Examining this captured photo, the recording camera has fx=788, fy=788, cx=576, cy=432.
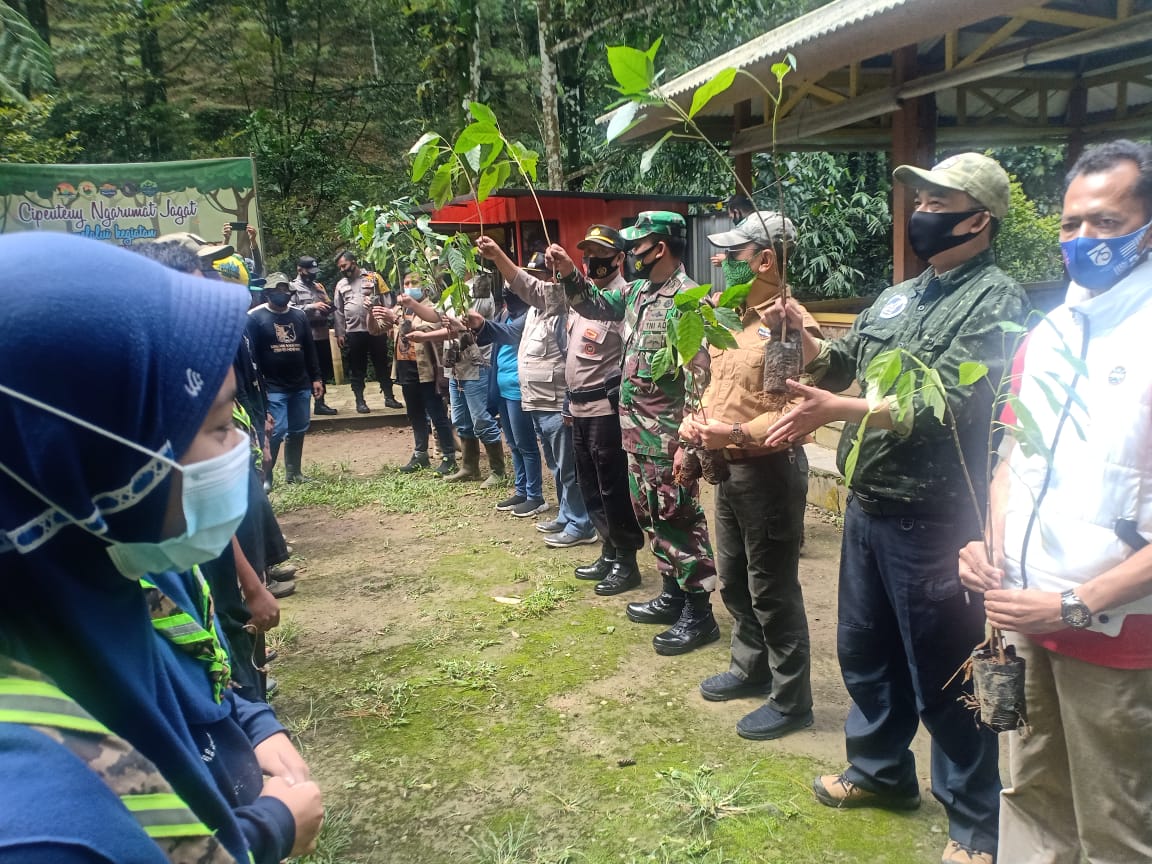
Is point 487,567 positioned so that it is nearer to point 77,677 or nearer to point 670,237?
point 670,237

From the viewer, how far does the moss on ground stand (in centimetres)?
261

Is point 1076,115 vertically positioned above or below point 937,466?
above

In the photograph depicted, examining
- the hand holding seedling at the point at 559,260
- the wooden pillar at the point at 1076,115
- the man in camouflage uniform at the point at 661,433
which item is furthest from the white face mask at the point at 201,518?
the wooden pillar at the point at 1076,115

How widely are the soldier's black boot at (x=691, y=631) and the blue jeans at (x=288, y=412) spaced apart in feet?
14.1

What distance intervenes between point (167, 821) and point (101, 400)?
1.51ft

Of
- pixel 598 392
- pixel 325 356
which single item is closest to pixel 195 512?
pixel 598 392

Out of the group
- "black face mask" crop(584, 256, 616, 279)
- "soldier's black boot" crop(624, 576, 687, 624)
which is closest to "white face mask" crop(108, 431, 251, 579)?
"soldier's black boot" crop(624, 576, 687, 624)

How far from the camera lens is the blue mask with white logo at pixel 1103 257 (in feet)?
5.88

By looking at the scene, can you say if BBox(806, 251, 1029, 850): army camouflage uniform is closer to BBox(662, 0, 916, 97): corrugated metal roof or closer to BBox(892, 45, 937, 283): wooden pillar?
BBox(662, 0, 916, 97): corrugated metal roof

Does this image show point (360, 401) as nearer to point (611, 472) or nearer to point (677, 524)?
point (611, 472)

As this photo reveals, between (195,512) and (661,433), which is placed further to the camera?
(661,433)

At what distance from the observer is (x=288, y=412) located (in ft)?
23.2

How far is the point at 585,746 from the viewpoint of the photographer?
10.5 feet

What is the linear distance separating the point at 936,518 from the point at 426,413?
6361mm
